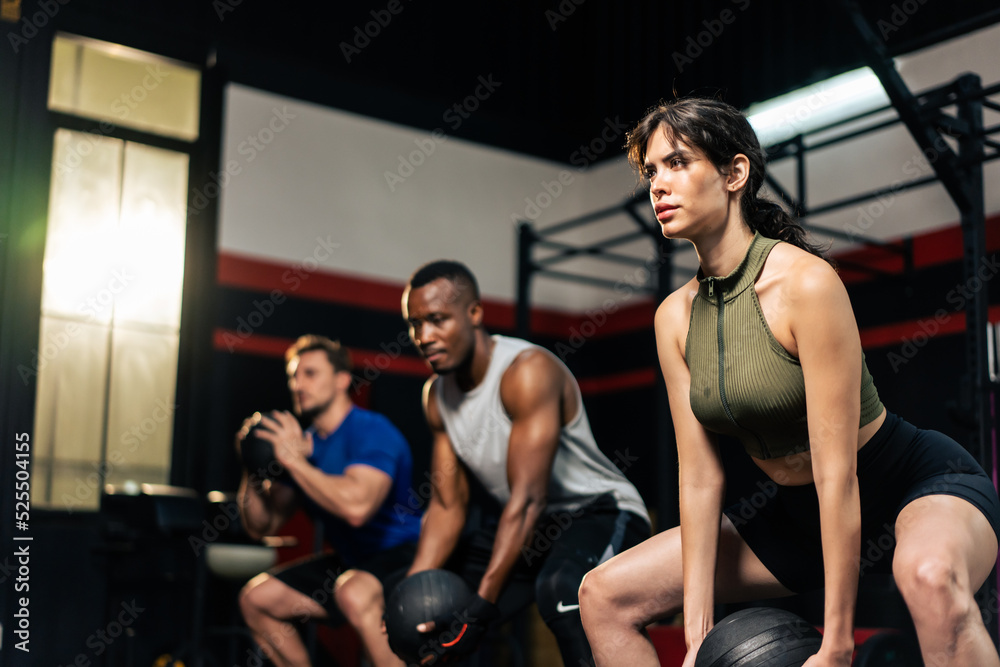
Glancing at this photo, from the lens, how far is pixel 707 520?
1982mm

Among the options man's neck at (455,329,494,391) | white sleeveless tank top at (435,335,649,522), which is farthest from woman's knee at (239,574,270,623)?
man's neck at (455,329,494,391)

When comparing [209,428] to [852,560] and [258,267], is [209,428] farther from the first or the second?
[852,560]

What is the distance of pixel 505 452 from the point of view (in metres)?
2.99

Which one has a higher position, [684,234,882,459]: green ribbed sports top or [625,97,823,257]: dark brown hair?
[625,97,823,257]: dark brown hair

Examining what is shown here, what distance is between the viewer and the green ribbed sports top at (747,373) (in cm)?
185

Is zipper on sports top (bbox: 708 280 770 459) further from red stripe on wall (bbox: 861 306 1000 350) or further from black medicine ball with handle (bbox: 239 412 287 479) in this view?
red stripe on wall (bbox: 861 306 1000 350)

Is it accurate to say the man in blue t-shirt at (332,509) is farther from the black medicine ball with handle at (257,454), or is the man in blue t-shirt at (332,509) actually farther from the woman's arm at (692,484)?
the woman's arm at (692,484)

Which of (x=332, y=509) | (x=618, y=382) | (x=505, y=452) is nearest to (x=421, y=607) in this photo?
(x=505, y=452)

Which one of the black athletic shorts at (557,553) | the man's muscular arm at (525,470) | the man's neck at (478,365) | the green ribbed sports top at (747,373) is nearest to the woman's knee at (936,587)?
the green ribbed sports top at (747,373)

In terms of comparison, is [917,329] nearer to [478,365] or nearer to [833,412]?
[478,365]

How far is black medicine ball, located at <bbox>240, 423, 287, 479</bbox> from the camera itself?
3672 millimetres

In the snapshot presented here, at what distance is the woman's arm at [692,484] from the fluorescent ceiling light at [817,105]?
3.64 metres

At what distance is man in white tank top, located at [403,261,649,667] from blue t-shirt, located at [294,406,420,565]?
1.44 feet

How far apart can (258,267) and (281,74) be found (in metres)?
1.12
